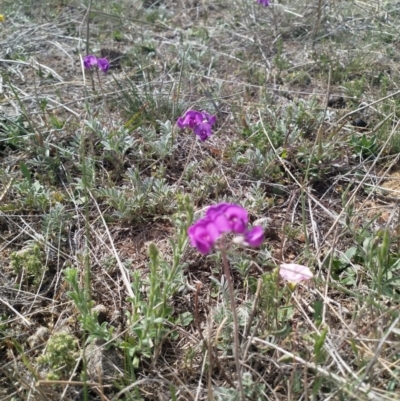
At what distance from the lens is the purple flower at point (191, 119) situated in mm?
2428

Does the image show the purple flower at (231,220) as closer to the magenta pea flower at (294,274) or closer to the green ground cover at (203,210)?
the green ground cover at (203,210)

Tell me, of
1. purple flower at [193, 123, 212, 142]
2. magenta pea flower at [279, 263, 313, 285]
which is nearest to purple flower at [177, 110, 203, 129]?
purple flower at [193, 123, 212, 142]

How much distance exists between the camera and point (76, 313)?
2078 mm

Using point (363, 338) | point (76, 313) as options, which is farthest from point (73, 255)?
point (363, 338)

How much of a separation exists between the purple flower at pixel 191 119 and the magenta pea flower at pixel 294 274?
867 millimetres

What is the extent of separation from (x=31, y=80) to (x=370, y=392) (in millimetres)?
3248

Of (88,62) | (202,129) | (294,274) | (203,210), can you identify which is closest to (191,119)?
(202,129)

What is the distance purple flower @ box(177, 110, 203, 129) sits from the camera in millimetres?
2428

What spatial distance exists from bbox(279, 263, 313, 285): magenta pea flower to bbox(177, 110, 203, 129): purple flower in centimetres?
87

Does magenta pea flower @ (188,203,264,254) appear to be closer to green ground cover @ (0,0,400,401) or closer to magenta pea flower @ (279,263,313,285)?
green ground cover @ (0,0,400,401)

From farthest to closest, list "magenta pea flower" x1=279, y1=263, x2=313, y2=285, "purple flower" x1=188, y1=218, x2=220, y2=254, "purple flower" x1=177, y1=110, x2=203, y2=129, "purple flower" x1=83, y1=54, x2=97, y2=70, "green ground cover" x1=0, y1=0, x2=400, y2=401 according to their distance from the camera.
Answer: "purple flower" x1=83, y1=54, x2=97, y2=70 < "purple flower" x1=177, y1=110, x2=203, y2=129 < "magenta pea flower" x1=279, y1=263, x2=313, y2=285 < "green ground cover" x1=0, y1=0, x2=400, y2=401 < "purple flower" x1=188, y1=218, x2=220, y2=254

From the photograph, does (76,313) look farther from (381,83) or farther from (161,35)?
(161,35)

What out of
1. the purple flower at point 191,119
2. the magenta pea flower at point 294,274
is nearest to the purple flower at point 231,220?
the magenta pea flower at point 294,274

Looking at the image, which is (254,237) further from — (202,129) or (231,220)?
(202,129)
